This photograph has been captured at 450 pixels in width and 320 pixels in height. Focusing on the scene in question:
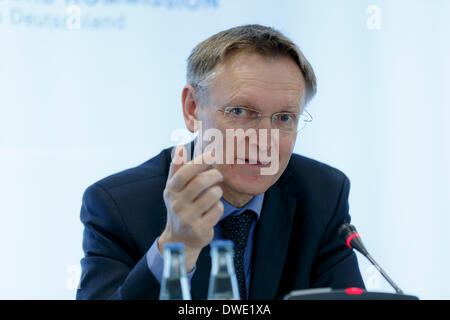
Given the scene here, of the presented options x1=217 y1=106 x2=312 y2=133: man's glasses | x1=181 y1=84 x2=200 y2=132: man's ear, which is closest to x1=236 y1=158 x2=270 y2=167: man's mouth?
x1=217 y1=106 x2=312 y2=133: man's glasses

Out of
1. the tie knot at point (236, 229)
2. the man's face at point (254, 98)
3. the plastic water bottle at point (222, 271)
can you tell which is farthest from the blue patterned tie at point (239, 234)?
the plastic water bottle at point (222, 271)

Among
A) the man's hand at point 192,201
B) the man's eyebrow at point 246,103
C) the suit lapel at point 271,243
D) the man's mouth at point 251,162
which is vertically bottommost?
the suit lapel at point 271,243

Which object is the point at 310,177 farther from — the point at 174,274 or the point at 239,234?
the point at 174,274

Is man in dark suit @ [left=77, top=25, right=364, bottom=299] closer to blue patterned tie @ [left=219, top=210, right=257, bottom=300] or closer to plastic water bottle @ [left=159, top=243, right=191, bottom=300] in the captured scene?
blue patterned tie @ [left=219, top=210, right=257, bottom=300]

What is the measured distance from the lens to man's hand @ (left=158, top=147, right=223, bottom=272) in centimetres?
129

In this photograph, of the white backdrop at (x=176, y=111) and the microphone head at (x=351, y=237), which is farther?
the white backdrop at (x=176, y=111)

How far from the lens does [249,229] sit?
194 centimetres

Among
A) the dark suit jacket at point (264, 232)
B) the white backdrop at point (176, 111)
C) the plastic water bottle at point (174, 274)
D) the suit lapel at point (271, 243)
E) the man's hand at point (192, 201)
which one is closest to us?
the plastic water bottle at point (174, 274)

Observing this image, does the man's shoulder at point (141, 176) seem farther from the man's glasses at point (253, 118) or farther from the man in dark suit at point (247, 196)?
the man's glasses at point (253, 118)

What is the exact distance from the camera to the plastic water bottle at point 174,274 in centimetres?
103

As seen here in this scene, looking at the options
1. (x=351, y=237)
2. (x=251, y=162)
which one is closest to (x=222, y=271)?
(x=351, y=237)

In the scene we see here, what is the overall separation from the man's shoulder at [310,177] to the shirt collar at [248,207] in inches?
6.9
